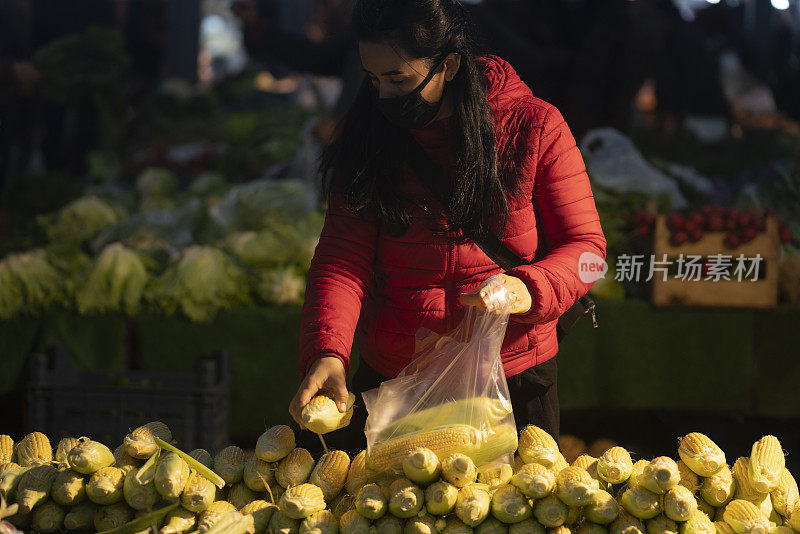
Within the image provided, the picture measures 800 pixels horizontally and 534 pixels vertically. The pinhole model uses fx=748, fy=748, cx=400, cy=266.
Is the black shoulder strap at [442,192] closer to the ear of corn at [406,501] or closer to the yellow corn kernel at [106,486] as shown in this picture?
the ear of corn at [406,501]

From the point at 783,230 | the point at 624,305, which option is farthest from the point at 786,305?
the point at 624,305

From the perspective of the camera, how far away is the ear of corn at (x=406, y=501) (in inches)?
52.8

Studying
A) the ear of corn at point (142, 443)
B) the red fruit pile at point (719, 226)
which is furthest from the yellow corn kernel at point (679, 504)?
the red fruit pile at point (719, 226)

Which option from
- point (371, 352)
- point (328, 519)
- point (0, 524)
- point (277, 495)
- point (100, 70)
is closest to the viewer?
point (0, 524)

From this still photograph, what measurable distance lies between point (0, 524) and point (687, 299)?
112 inches

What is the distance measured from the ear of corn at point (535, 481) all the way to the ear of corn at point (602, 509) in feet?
0.25

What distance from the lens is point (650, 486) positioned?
1.36 metres

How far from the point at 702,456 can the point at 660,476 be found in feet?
0.40

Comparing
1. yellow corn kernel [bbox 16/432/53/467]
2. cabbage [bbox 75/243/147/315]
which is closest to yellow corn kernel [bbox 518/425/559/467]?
yellow corn kernel [bbox 16/432/53/467]

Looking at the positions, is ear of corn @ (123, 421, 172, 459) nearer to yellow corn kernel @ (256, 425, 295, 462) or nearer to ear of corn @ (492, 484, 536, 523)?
yellow corn kernel @ (256, 425, 295, 462)

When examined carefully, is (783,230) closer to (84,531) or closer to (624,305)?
(624,305)

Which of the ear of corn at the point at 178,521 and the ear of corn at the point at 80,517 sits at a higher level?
the ear of corn at the point at 178,521

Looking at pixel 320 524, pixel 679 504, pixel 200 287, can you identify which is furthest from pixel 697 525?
pixel 200 287

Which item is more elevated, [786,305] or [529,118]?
[529,118]
